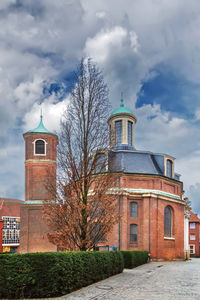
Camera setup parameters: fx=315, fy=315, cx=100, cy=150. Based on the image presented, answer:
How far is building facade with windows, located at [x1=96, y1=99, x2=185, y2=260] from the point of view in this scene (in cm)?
3045

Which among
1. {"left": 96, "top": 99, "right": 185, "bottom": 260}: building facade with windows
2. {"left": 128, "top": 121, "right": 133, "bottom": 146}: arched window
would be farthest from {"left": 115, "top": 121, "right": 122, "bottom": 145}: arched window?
{"left": 96, "top": 99, "right": 185, "bottom": 260}: building facade with windows

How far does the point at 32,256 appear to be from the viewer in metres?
10.3

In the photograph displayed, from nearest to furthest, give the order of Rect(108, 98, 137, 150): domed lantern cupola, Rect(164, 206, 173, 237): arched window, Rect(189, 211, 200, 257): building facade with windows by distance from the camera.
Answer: Rect(164, 206, 173, 237): arched window
Rect(108, 98, 137, 150): domed lantern cupola
Rect(189, 211, 200, 257): building facade with windows

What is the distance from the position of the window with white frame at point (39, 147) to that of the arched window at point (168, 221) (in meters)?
19.4

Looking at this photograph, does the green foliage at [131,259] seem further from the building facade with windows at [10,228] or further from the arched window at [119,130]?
the building facade with windows at [10,228]

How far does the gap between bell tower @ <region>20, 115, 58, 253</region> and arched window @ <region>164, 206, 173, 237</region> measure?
15.3 meters

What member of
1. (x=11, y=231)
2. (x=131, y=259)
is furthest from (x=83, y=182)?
(x=11, y=231)

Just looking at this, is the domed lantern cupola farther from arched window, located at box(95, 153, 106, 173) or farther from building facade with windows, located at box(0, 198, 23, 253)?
building facade with windows, located at box(0, 198, 23, 253)

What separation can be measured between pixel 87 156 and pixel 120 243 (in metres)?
16.2

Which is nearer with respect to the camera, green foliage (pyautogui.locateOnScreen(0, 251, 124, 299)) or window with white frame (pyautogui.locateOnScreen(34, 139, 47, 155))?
green foliage (pyautogui.locateOnScreen(0, 251, 124, 299))

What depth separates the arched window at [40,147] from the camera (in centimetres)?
4462

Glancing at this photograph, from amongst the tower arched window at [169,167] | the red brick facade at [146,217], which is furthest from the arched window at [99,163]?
the tower arched window at [169,167]

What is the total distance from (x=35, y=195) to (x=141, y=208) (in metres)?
17.3

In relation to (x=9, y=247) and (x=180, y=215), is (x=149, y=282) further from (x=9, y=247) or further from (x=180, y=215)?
(x=9, y=247)
